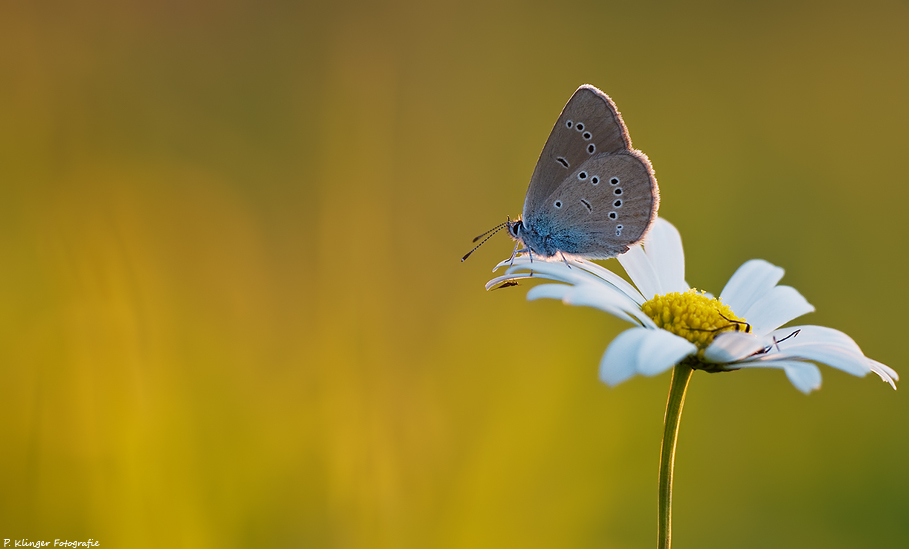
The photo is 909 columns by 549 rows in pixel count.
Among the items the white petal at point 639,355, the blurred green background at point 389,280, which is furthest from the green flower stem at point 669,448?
the blurred green background at point 389,280

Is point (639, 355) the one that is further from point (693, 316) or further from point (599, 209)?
point (599, 209)

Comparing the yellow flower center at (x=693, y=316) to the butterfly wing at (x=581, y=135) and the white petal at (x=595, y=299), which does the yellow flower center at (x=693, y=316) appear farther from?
the butterfly wing at (x=581, y=135)

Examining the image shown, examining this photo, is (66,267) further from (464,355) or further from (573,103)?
(573,103)

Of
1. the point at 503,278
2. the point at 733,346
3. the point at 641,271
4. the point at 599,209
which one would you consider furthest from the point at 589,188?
the point at 733,346

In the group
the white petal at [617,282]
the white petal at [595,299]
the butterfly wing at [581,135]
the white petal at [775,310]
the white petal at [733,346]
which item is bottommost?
the white petal at [733,346]

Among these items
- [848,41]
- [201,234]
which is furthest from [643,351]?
[848,41]

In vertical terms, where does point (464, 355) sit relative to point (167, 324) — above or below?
below
